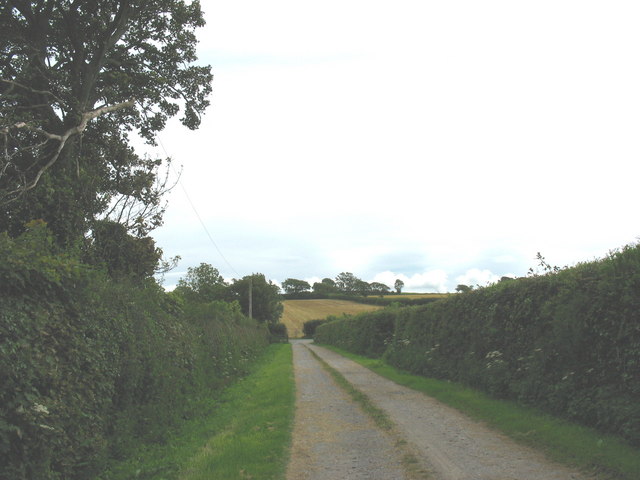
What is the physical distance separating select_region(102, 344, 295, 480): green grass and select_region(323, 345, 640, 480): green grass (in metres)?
3.57

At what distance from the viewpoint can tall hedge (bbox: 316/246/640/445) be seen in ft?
23.1

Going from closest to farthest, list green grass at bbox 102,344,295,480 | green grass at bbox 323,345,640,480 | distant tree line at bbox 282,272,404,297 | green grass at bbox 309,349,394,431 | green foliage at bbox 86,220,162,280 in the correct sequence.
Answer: green grass at bbox 323,345,640,480
green grass at bbox 102,344,295,480
green grass at bbox 309,349,394,431
green foliage at bbox 86,220,162,280
distant tree line at bbox 282,272,404,297

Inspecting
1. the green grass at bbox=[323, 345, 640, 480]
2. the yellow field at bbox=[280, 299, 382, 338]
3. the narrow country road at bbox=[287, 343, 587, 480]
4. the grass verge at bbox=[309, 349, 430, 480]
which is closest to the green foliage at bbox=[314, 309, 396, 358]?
the grass verge at bbox=[309, 349, 430, 480]

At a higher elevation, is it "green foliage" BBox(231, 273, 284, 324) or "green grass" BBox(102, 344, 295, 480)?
"green foliage" BBox(231, 273, 284, 324)

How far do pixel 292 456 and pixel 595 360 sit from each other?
4.95 m

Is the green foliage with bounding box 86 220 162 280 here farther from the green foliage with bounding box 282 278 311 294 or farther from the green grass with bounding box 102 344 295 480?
the green foliage with bounding box 282 278 311 294

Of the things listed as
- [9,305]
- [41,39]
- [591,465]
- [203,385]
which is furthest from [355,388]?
[41,39]

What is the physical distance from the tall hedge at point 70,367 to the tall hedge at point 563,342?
23.0 feet

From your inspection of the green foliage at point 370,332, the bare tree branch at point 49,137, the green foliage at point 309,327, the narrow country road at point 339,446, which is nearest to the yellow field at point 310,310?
the green foliage at point 309,327

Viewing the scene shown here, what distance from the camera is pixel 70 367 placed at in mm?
6277

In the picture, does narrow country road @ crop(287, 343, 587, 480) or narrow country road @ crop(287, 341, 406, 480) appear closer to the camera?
narrow country road @ crop(287, 343, 587, 480)

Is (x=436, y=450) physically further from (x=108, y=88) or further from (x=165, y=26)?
(x=165, y=26)

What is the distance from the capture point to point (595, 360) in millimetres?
7820

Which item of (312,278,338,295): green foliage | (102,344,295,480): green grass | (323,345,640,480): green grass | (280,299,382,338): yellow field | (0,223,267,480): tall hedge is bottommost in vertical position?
(102,344,295,480): green grass
